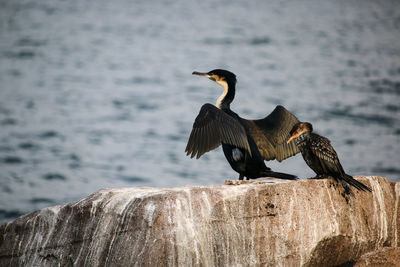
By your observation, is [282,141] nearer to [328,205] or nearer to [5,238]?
[328,205]

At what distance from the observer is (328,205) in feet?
17.0

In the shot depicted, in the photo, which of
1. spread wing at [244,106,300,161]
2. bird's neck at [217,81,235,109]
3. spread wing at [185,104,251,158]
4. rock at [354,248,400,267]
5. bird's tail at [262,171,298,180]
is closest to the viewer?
rock at [354,248,400,267]

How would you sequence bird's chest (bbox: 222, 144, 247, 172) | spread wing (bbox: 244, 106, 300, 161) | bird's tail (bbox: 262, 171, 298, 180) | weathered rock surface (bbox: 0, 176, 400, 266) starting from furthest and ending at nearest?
1. spread wing (bbox: 244, 106, 300, 161)
2. bird's chest (bbox: 222, 144, 247, 172)
3. bird's tail (bbox: 262, 171, 298, 180)
4. weathered rock surface (bbox: 0, 176, 400, 266)

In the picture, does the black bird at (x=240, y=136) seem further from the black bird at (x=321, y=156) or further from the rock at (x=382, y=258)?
the rock at (x=382, y=258)

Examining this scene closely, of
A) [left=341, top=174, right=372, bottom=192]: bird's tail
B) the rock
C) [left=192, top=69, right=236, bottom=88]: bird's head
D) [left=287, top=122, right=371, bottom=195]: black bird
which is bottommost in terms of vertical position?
the rock

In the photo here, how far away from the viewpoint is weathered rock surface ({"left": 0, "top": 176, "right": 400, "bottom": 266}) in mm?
4945

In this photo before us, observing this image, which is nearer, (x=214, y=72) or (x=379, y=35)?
(x=214, y=72)

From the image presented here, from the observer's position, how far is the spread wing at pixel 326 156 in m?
5.30

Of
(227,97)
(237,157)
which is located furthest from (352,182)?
(227,97)

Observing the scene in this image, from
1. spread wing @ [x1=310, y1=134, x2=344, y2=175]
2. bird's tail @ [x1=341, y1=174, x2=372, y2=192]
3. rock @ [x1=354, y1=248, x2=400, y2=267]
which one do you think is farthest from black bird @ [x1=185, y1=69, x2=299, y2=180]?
rock @ [x1=354, y1=248, x2=400, y2=267]

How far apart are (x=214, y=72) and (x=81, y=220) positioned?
2624 millimetres

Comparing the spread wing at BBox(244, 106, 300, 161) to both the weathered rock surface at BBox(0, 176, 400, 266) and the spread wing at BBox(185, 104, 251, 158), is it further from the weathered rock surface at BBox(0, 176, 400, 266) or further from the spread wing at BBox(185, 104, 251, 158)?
the weathered rock surface at BBox(0, 176, 400, 266)

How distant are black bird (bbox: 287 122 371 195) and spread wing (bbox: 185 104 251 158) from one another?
69 cm

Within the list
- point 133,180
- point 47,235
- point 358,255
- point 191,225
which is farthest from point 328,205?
point 133,180
